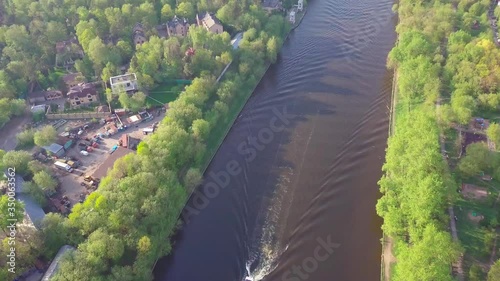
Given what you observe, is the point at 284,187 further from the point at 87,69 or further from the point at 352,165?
the point at 87,69

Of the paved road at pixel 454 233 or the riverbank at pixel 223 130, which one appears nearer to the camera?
the paved road at pixel 454 233

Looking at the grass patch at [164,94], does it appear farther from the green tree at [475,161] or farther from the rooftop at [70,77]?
the green tree at [475,161]

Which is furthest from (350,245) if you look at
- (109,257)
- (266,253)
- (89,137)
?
(89,137)

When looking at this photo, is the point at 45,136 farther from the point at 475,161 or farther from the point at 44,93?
the point at 475,161

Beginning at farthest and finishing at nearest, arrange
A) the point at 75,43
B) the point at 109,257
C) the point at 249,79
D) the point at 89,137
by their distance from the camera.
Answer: the point at 75,43 < the point at 249,79 < the point at 89,137 < the point at 109,257

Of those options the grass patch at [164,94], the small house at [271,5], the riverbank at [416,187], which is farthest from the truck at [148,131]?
the small house at [271,5]

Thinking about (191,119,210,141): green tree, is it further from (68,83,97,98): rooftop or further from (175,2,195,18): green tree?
(175,2,195,18): green tree

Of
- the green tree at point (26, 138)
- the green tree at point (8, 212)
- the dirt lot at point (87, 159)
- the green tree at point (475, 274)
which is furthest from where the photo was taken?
the green tree at point (26, 138)
